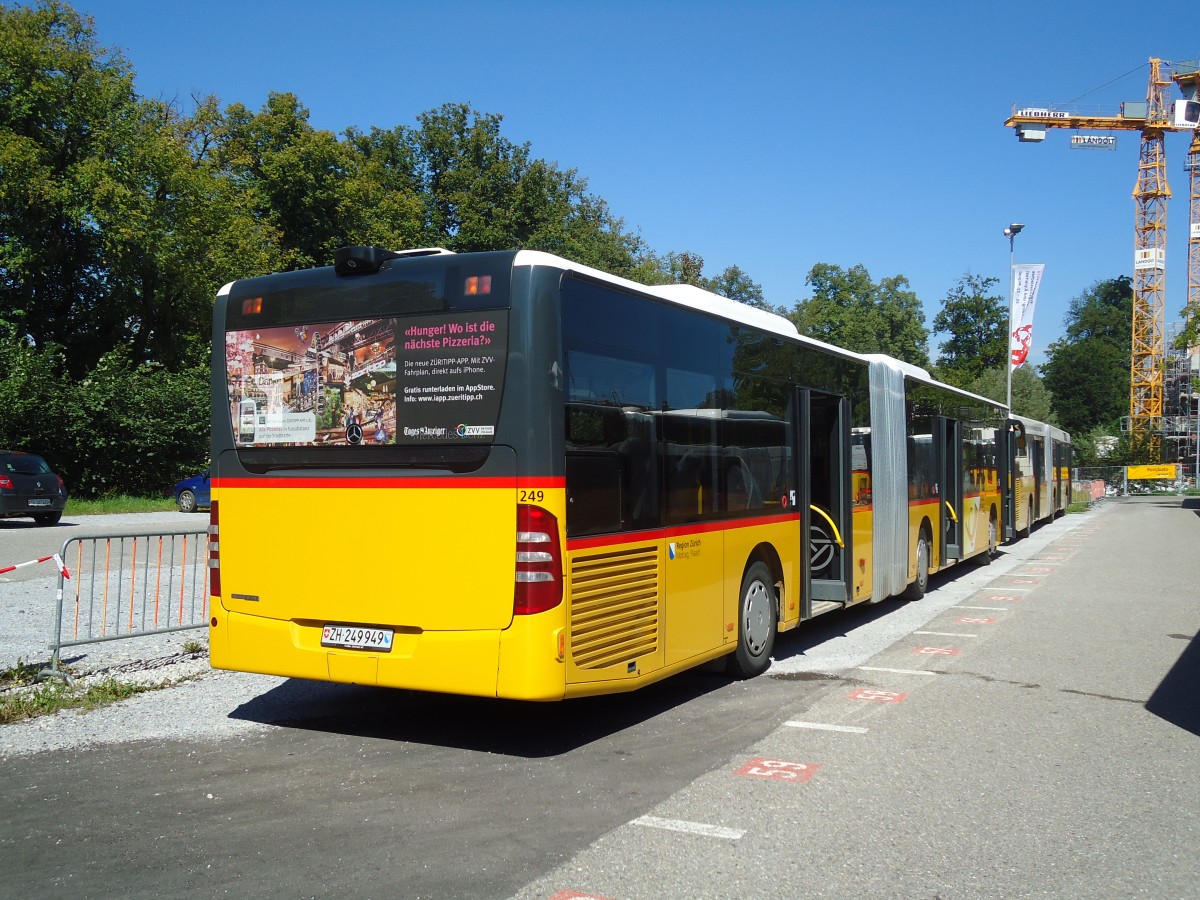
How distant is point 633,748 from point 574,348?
257 cm

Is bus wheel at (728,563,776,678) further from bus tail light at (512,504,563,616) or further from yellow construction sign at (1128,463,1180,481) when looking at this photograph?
yellow construction sign at (1128,463,1180,481)

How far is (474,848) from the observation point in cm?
487

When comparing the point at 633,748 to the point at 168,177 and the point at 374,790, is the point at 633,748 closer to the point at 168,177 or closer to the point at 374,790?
the point at 374,790

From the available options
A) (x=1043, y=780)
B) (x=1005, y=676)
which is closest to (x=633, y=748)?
(x=1043, y=780)

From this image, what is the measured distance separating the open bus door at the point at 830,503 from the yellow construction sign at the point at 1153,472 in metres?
68.6

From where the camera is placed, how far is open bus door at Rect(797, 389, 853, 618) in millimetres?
10922

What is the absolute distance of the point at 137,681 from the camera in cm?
867

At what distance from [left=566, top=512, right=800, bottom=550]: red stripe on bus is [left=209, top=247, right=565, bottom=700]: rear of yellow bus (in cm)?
30

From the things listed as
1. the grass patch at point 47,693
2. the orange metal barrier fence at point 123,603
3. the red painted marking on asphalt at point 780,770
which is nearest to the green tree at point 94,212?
the orange metal barrier fence at point 123,603

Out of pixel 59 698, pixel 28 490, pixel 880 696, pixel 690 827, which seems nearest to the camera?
pixel 690 827

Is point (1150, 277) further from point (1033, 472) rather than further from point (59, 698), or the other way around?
point (59, 698)

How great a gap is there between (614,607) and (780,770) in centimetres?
141

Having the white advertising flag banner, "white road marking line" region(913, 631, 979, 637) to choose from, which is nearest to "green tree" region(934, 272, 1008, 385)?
the white advertising flag banner

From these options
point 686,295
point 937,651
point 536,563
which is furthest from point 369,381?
point 937,651
